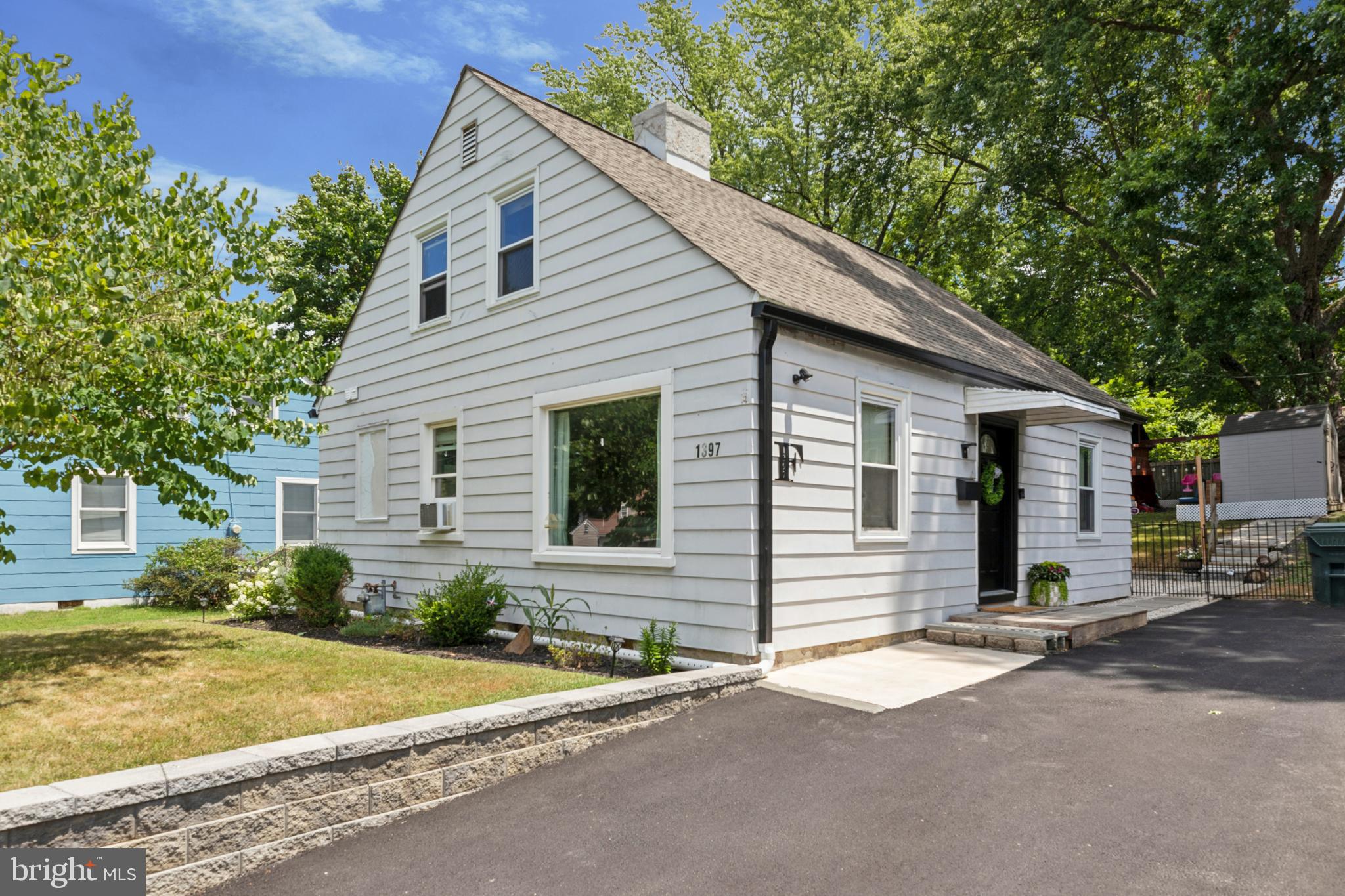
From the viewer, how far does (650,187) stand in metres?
8.74

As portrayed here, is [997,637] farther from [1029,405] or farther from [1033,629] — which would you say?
[1029,405]

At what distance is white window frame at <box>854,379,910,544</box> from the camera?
7.70 meters

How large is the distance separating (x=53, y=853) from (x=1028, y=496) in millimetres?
9922

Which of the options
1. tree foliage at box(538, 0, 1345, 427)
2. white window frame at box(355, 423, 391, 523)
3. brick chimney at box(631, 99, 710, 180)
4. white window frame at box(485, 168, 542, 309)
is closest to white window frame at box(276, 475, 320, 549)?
white window frame at box(355, 423, 391, 523)

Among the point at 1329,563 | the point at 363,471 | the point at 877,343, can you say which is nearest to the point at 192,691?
the point at 877,343

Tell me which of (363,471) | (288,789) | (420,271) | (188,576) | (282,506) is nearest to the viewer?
(288,789)

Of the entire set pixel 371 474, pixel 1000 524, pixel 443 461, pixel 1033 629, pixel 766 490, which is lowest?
pixel 1033 629

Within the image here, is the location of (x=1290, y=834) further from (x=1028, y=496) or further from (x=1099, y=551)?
(x=1099, y=551)

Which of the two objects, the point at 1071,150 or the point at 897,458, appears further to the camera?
the point at 1071,150

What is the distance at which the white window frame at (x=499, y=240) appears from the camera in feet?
30.4

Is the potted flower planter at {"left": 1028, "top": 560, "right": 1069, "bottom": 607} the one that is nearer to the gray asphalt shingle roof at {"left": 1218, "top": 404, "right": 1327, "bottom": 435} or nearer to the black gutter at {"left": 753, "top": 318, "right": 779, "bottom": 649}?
the black gutter at {"left": 753, "top": 318, "right": 779, "bottom": 649}

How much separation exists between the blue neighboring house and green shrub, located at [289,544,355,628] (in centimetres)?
333

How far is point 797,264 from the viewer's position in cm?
924

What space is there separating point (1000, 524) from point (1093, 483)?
2.91 metres
